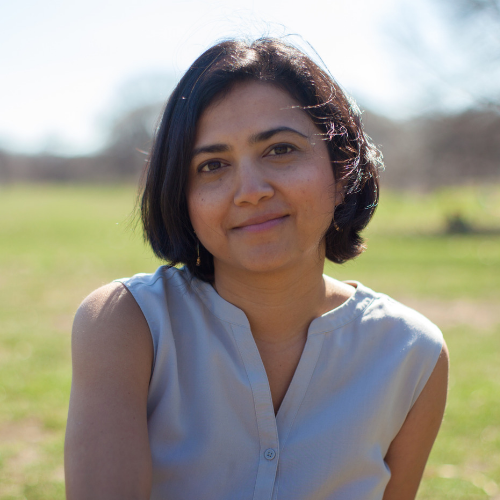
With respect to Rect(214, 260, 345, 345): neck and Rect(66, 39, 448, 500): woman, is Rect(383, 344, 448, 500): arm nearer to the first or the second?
Rect(66, 39, 448, 500): woman

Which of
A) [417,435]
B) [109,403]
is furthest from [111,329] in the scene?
[417,435]

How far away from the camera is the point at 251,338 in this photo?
5.83ft

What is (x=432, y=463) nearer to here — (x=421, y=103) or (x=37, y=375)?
(x=37, y=375)

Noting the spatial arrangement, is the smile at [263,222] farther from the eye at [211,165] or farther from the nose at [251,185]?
the eye at [211,165]

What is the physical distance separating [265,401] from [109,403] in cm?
49

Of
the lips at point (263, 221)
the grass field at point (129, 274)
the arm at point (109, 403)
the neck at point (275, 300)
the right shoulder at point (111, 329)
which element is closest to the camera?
the arm at point (109, 403)

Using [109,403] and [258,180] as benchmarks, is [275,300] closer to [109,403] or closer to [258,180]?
[258,180]

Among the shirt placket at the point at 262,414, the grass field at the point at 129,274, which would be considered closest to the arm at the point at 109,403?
the shirt placket at the point at 262,414

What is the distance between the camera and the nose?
5.39 ft

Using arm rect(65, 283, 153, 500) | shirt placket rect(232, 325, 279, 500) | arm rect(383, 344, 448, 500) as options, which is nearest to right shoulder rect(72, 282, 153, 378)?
arm rect(65, 283, 153, 500)

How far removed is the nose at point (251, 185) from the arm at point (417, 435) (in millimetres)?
886

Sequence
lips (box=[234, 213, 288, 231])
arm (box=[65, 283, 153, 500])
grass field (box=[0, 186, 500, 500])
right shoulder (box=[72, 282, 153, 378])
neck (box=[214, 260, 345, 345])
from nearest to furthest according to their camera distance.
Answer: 1. arm (box=[65, 283, 153, 500])
2. right shoulder (box=[72, 282, 153, 378])
3. lips (box=[234, 213, 288, 231])
4. neck (box=[214, 260, 345, 345])
5. grass field (box=[0, 186, 500, 500])

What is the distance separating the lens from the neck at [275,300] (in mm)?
1856

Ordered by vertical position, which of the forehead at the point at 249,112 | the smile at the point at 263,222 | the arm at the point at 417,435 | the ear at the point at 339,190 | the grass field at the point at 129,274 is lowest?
the grass field at the point at 129,274
